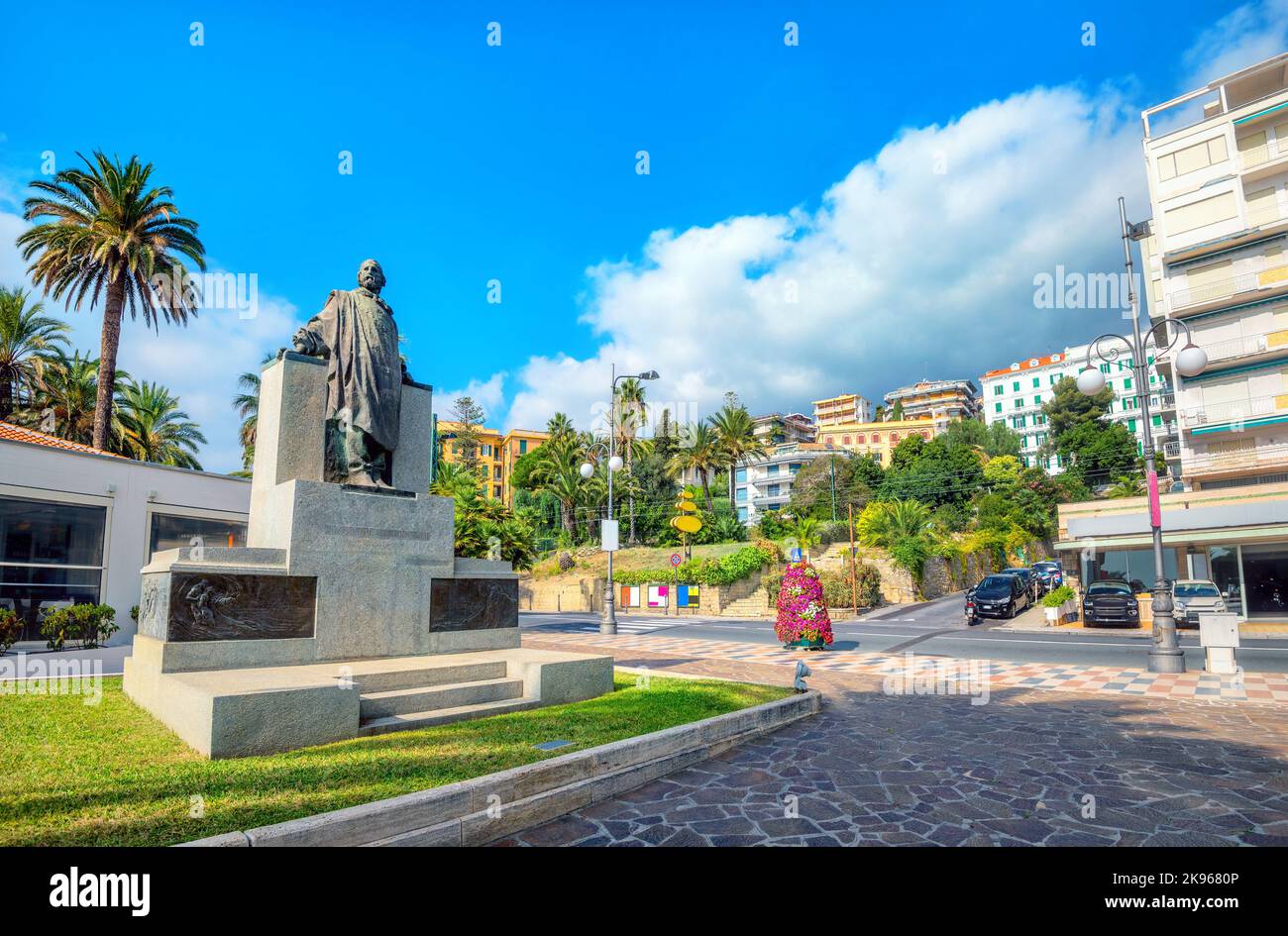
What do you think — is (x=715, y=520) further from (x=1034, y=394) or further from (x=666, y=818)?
(x=1034, y=394)

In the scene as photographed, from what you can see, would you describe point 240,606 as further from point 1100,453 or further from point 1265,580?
point 1100,453

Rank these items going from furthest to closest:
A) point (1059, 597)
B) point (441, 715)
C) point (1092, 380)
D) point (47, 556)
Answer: point (1059, 597) < point (47, 556) < point (1092, 380) < point (441, 715)

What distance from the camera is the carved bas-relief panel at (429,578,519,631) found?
7730mm

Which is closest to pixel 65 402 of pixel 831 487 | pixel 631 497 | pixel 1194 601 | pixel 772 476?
pixel 631 497

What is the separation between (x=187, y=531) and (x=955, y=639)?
21.7 meters

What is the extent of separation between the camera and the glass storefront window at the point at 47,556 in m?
14.0

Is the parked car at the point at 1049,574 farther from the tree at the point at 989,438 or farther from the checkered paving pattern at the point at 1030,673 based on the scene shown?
the tree at the point at 989,438

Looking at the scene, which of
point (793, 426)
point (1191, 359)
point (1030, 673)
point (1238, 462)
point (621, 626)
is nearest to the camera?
point (1191, 359)

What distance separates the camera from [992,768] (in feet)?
19.5

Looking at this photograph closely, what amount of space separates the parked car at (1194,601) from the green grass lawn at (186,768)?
21542 mm

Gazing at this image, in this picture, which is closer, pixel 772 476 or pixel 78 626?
pixel 78 626

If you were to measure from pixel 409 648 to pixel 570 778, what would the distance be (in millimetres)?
3234

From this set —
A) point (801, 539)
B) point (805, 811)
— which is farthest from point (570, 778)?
point (801, 539)

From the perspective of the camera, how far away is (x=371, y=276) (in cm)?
818
